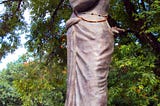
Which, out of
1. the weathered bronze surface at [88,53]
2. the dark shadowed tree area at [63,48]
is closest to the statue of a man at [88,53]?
the weathered bronze surface at [88,53]

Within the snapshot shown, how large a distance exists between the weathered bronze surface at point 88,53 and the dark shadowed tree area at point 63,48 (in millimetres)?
6816

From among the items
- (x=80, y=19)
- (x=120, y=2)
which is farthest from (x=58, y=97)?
(x=80, y=19)

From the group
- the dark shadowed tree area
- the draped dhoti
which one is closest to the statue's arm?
the draped dhoti

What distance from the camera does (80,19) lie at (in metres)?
3.99

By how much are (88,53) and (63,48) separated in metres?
10.6

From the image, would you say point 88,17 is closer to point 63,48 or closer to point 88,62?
point 88,62

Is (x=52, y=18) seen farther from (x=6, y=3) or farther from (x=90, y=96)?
(x=90, y=96)

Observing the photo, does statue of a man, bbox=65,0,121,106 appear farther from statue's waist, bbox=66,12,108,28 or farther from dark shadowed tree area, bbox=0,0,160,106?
dark shadowed tree area, bbox=0,0,160,106

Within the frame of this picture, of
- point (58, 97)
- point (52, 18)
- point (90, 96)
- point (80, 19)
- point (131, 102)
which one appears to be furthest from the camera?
point (58, 97)

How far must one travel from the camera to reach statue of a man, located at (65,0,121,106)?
3.66 meters

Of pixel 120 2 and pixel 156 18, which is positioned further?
pixel 120 2

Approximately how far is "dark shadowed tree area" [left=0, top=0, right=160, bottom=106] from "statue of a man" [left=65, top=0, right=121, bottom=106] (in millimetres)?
6816

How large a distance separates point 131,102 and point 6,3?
201 inches

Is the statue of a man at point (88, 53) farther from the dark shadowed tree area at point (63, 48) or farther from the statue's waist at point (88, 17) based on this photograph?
the dark shadowed tree area at point (63, 48)
